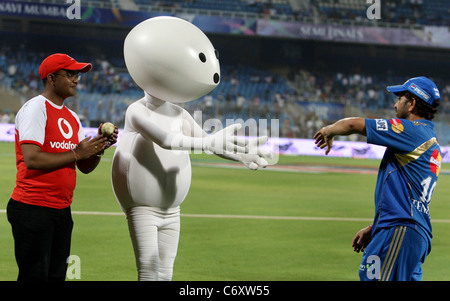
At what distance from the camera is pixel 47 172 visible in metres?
4.19

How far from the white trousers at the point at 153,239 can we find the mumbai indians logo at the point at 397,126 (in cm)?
161

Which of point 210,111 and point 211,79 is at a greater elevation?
point 211,79

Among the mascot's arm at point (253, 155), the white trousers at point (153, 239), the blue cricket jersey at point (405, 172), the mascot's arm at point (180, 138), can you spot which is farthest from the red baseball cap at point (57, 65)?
the blue cricket jersey at point (405, 172)

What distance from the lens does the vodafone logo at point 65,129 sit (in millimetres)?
4289

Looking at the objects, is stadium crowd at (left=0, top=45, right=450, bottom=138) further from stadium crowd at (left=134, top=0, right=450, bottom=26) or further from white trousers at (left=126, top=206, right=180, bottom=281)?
white trousers at (left=126, top=206, right=180, bottom=281)

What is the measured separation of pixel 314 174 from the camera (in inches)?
717

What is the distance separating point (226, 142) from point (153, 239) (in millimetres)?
907

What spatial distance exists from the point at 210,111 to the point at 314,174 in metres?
13.4

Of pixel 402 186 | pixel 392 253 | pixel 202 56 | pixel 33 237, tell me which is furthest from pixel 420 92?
pixel 33 237

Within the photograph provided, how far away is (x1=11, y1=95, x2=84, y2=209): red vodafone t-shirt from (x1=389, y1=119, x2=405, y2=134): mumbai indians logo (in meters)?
2.17

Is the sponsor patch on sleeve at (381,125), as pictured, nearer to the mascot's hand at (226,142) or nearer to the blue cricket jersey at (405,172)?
the blue cricket jersey at (405,172)

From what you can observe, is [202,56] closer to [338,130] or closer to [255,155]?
[255,155]
